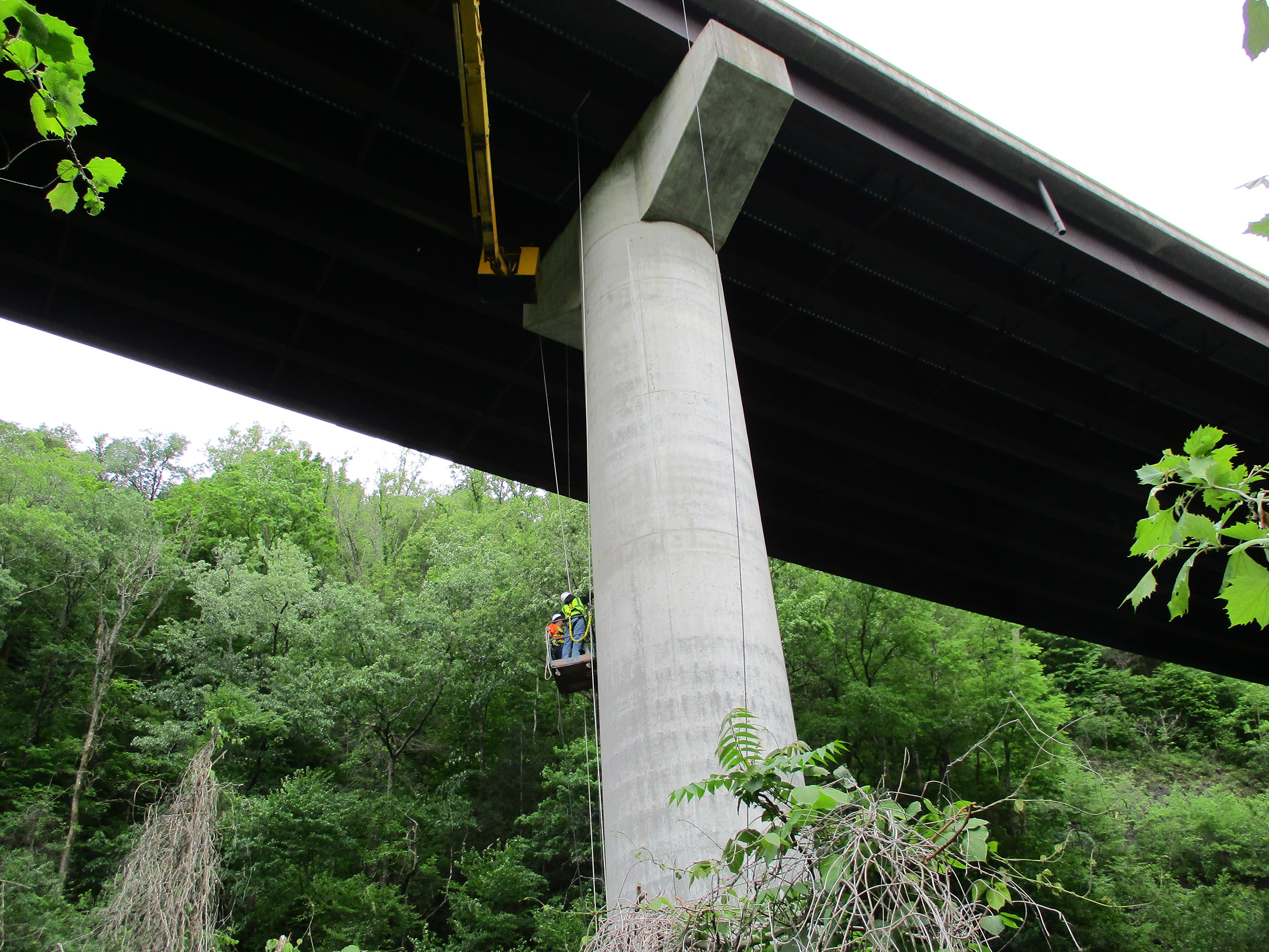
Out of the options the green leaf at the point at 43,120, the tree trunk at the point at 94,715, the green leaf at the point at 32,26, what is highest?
the tree trunk at the point at 94,715

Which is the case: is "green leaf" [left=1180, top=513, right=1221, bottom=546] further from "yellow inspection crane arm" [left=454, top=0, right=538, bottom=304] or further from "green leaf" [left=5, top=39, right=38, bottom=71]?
"yellow inspection crane arm" [left=454, top=0, right=538, bottom=304]

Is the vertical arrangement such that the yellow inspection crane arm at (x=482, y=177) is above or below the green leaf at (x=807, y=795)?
above

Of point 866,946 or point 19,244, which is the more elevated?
point 19,244

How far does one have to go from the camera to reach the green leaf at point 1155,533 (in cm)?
239

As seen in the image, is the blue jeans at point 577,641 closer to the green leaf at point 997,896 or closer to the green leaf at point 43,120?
the green leaf at point 997,896

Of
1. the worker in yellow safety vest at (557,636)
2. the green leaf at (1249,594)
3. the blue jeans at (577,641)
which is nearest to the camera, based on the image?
the green leaf at (1249,594)

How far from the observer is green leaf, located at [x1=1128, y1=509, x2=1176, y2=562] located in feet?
7.83

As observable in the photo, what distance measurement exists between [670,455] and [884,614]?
2070 cm

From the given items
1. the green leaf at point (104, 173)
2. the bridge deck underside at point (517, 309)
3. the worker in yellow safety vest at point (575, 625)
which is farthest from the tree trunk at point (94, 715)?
the green leaf at point (104, 173)

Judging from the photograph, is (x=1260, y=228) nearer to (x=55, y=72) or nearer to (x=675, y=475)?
(x=55, y=72)

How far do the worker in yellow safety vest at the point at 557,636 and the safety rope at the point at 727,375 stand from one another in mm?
4894

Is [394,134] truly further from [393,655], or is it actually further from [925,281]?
[393,655]

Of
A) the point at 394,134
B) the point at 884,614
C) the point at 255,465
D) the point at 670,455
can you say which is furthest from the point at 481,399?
the point at 255,465

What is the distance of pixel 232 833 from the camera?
2036cm
